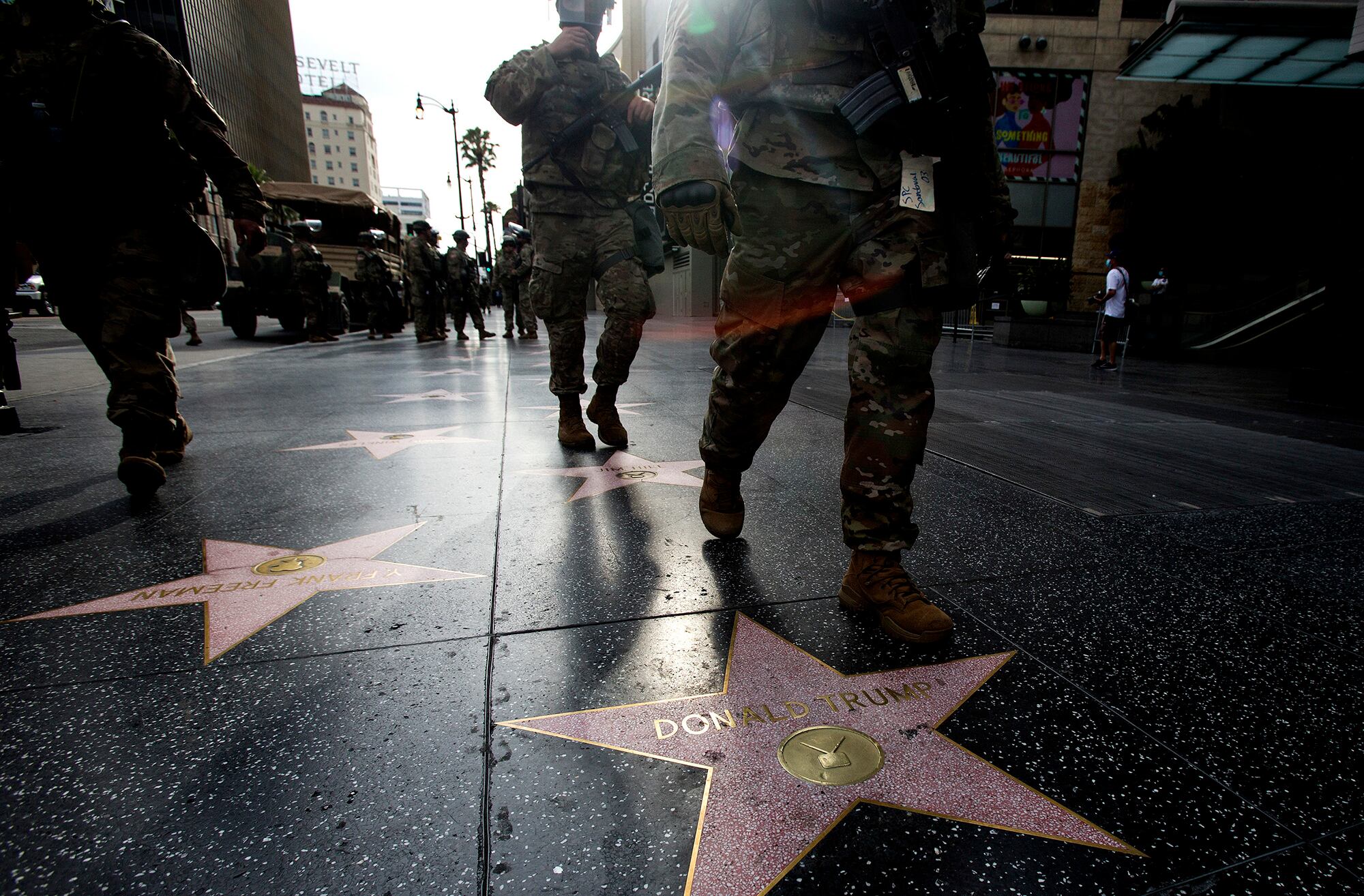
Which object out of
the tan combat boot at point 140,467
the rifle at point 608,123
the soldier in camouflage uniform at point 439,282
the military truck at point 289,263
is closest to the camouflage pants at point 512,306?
the soldier in camouflage uniform at point 439,282

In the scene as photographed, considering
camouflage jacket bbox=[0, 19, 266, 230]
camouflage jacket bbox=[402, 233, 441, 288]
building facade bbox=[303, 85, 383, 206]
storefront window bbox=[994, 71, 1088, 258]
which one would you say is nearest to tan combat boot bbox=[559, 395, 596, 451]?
camouflage jacket bbox=[0, 19, 266, 230]

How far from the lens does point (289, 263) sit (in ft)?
39.7

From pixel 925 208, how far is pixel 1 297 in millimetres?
4621

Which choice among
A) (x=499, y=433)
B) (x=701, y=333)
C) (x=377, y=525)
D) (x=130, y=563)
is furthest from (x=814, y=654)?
(x=701, y=333)

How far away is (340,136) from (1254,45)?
137852 millimetres

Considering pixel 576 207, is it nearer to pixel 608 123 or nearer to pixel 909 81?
pixel 608 123

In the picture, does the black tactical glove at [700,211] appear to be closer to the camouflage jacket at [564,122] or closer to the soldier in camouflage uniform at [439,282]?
the camouflage jacket at [564,122]

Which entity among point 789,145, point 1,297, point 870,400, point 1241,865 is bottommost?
point 1241,865

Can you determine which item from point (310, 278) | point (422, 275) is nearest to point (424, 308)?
point (422, 275)

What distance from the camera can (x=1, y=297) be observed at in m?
3.59

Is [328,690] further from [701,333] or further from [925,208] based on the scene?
[701,333]

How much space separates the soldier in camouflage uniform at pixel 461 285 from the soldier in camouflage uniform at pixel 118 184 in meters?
9.91

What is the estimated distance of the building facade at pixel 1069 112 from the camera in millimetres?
20188

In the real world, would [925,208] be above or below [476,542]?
above
